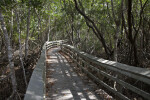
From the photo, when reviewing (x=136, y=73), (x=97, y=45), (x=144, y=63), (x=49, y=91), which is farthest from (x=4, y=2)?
(x=97, y=45)

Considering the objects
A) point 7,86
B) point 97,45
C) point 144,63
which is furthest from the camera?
point 97,45

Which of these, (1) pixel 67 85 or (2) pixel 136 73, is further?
(1) pixel 67 85

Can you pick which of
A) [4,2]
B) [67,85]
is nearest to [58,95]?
[67,85]

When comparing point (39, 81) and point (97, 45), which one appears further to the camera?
point (97, 45)

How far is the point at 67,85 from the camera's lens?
5184mm

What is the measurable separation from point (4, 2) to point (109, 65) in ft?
17.7

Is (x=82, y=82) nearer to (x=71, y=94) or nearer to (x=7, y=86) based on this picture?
(x=71, y=94)

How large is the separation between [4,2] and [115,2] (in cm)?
1031

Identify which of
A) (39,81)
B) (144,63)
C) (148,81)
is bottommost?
(144,63)

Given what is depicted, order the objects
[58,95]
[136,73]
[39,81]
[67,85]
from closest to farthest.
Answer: [136,73] → [39,81] → [58,95] → [67,85]

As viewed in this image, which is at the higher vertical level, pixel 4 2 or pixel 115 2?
pixel 115 2

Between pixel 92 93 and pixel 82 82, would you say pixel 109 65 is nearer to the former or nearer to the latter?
pixel 92 93

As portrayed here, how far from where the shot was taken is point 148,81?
8.45ft

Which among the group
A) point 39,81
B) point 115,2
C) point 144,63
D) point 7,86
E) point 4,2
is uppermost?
point 115,2
